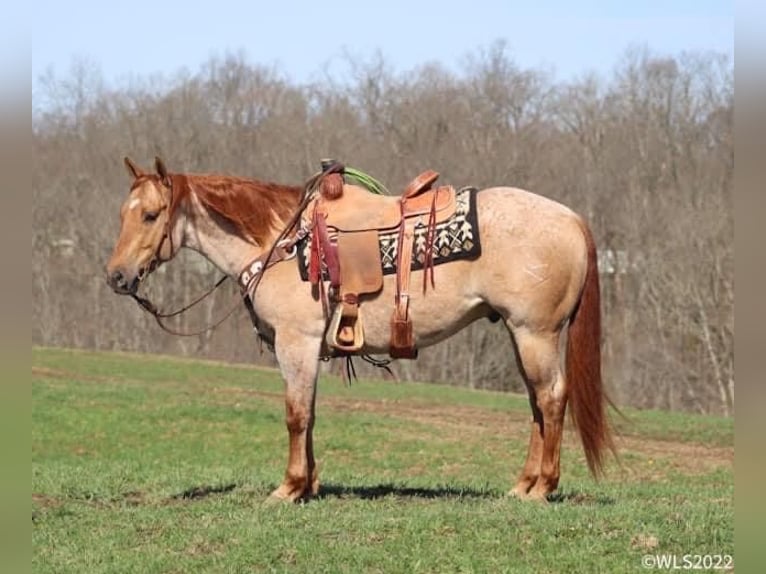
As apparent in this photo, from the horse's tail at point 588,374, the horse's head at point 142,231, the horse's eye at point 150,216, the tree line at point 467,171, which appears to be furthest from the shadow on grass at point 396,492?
the tree line at point 467,171

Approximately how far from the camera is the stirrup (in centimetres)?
816

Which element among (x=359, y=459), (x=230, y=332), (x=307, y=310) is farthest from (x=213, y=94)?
(x=307, y=310)

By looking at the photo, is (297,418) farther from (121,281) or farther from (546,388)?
(546,388)

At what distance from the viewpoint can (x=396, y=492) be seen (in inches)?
349

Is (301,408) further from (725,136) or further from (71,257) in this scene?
(71,257)

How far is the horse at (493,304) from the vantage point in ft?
26.1

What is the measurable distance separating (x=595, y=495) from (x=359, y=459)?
9369mm

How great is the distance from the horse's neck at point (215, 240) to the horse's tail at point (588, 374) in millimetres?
2558

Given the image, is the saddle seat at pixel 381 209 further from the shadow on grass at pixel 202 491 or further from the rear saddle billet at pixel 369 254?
the shadow on grass at pixel 202 491

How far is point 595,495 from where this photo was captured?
28.7 feet

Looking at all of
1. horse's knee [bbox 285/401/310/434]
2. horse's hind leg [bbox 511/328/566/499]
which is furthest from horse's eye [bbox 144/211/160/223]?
horse's hind leg [bbox 511/328/566/499]

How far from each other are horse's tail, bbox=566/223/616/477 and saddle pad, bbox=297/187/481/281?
85cm

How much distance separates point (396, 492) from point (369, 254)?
2036 mm

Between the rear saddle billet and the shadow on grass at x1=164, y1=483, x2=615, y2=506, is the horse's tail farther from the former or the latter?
the rear saddle billet
